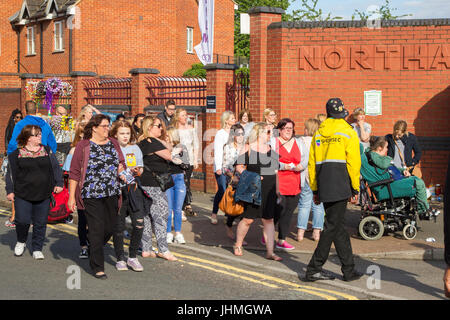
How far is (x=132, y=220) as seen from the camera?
319 inches

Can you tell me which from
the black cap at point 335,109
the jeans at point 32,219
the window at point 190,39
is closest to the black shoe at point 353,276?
the black cap at point 335,109

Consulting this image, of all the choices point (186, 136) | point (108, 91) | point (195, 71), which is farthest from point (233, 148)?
point (195, 71)

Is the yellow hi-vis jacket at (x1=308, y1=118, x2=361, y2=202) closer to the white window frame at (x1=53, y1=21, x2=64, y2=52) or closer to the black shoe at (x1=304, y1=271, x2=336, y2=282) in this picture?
the black shoe at (x1=304, y1=271, x2=336, y2=282)

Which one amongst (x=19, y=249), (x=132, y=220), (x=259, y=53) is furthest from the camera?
(x=259, y=53)

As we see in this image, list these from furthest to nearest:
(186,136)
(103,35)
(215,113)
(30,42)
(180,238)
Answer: (30,42) → (103,35) → (215,113) → (186,136) → (180,238)

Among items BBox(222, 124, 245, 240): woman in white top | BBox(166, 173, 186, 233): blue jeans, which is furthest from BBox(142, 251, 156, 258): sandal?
BBox(222, 124, 245, 240): woman in white top

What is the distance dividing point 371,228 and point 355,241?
341mm

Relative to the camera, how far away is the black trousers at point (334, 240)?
738 centimetres

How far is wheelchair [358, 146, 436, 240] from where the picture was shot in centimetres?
984

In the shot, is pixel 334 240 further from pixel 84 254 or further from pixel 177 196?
pixel 84 254

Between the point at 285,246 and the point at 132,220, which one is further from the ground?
the point at 132,220

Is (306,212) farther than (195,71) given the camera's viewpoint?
No

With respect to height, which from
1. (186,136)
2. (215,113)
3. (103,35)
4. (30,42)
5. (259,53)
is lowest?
(186,136)

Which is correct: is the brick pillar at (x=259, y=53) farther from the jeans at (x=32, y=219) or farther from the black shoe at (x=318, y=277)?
the black shoe at (x=318, y=277)
